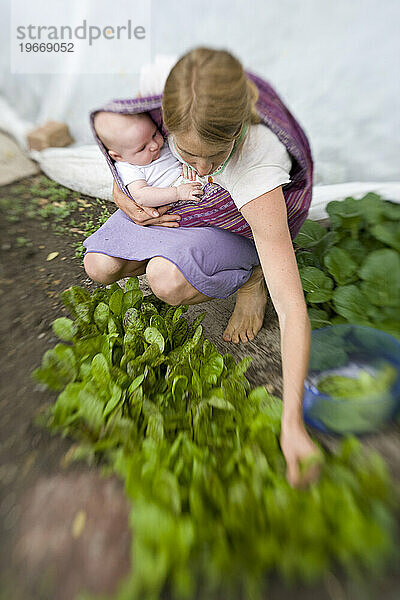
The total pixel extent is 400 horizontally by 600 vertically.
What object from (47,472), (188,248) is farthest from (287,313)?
(47,472)

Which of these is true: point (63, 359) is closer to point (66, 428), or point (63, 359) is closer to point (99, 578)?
point (66, 428)

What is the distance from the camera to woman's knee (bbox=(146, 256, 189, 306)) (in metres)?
0.65

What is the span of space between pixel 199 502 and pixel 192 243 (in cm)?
39

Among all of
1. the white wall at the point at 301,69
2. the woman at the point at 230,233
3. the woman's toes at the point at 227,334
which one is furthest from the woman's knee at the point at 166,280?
the white wall at the point at 301,69

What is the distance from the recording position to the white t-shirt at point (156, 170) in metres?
0.54

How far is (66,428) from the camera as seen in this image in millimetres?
523

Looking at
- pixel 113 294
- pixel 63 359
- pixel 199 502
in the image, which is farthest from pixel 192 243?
pixel 199 502

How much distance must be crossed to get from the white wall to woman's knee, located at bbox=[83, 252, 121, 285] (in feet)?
0.65

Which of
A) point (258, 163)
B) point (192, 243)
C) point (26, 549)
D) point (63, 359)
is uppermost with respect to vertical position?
point (258, 163)

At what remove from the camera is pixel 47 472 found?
1.57ft

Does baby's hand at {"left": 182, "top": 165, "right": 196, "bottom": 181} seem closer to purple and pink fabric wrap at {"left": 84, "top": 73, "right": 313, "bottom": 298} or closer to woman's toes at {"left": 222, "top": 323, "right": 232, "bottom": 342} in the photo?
purple and pink fabric wrap at {"left": 84, "top": 73, "right": 313, "bottom": 298}

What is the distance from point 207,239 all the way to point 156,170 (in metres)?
0.15

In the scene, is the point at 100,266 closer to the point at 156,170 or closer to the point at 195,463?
the point at 156,170

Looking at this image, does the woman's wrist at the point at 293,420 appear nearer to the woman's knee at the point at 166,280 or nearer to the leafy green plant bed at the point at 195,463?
the leafy green plant bed at the point at 195,463
